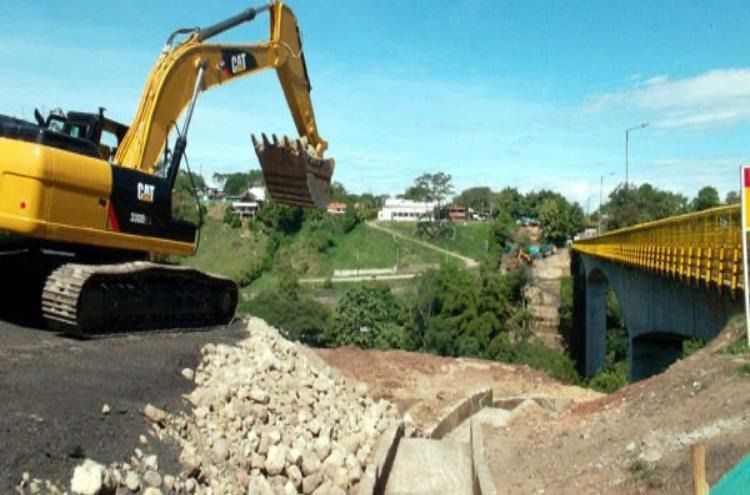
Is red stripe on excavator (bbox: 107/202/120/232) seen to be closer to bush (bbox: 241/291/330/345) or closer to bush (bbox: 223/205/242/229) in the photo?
bush (bbox: 241/291/330/345)

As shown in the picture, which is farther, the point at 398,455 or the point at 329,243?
the point at 329,243

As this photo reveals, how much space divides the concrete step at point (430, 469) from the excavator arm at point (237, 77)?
15.4 feet

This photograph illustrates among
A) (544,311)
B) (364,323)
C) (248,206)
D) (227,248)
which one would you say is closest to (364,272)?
(227,248)

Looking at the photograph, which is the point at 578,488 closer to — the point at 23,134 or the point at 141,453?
the point at 141,453

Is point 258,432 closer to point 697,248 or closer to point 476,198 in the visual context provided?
point 697,248

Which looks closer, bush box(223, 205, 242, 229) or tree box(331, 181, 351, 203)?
bush box(223, 205, 242, 229)

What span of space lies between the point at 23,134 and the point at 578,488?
7388mm

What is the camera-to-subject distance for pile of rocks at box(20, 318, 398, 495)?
675 centimetres

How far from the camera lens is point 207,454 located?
25.1ft

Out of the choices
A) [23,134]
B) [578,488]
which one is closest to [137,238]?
[23,134]

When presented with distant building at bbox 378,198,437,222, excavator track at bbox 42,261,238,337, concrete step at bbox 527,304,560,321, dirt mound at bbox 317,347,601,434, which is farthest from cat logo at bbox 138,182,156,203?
distant building at bbox 378,198,437,222

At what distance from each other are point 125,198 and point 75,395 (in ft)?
14.4

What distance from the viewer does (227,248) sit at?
9156 cm

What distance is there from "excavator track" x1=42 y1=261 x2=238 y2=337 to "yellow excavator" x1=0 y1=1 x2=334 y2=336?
2cm
